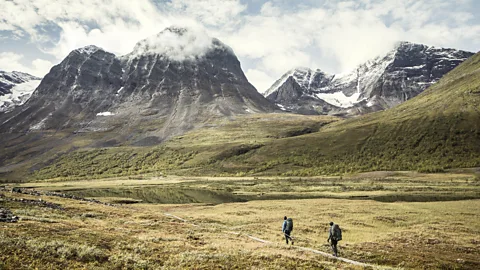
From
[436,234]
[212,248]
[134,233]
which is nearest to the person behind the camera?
[212,248]

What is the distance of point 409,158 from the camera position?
182375 mm

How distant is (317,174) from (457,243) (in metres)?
139

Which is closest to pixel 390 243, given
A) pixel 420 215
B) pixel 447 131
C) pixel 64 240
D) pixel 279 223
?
pixel 279 223

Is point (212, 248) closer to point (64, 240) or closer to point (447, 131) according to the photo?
point (64, 240)

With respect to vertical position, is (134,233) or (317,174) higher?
(317,174)

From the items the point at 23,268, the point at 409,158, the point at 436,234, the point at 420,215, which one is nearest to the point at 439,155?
the point at 409,158

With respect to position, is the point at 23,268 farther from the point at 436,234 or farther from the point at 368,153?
the point at 368,153

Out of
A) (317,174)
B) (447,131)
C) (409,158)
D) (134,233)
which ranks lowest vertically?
(134,233)

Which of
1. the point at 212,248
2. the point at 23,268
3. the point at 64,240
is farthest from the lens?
the point at 212,248

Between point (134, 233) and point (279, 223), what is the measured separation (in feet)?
78.9

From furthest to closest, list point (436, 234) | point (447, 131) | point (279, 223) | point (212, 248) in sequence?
point (447, 131) → point (279, 223) → point (436, 234) → point (212, 248)

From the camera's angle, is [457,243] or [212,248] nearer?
[212,248]

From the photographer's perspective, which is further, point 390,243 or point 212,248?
point 390,243

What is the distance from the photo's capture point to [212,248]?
2977 centimetres
